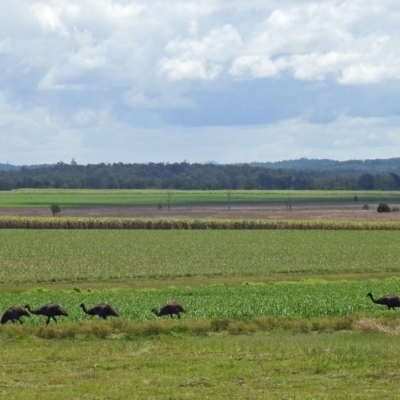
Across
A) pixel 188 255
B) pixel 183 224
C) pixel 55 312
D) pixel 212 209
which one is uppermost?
pixel 212 209

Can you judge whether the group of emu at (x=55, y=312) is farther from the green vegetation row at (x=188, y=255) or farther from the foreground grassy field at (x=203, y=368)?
the green vegetation row at (x=188, y=255)

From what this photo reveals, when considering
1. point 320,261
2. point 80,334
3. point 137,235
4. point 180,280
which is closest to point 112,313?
point 80,334

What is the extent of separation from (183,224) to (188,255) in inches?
1244

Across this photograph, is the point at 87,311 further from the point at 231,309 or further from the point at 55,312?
the point at 231,309

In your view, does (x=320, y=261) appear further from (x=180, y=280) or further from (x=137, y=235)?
(x=137, y=235)

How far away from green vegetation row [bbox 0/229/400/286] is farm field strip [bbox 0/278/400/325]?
9.22 m

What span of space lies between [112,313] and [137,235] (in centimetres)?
5010

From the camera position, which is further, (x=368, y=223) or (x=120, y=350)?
(x=368, y=223)

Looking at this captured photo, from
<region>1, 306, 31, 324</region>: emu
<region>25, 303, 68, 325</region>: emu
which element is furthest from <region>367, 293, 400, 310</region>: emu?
<region>1, 306, 31, 324</region>: emu

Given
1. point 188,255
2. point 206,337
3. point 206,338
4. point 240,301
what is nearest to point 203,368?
point 206,338

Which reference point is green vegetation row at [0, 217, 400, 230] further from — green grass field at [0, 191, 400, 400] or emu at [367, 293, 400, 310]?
emu at [367, 293, 400, 310]

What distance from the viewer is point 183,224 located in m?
87.4

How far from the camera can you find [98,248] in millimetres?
61062

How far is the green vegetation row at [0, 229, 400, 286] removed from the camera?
4725 cm
